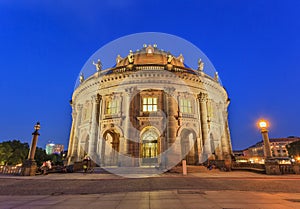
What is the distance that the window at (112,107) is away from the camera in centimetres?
2605

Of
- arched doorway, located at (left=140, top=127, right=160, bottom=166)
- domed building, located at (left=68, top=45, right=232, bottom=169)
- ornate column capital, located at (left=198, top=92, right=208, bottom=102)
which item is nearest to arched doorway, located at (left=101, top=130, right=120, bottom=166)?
domed building, located at (left=68, top=45, right=232, bottom=169)

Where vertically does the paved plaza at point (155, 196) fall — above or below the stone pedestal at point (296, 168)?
below

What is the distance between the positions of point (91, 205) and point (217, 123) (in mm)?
27218

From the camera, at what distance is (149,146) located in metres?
25.2

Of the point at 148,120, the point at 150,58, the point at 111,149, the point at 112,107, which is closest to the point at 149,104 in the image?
the point at 148,120

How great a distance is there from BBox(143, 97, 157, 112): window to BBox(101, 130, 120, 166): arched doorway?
5734 mm

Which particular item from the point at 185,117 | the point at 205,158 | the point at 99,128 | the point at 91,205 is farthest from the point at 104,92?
the point at 91,205

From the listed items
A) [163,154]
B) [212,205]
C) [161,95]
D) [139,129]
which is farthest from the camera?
[161,95]

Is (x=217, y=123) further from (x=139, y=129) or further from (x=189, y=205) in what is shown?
(x=189, y=205)

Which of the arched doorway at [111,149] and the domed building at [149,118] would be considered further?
the arched doorway at [111,149]

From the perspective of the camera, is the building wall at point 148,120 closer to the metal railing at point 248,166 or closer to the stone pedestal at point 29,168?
the metal railing at point 248,166

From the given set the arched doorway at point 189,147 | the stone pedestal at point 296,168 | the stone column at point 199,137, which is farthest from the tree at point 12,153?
the stone pedestal at point 296,168

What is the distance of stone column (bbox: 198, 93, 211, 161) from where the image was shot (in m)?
23.9

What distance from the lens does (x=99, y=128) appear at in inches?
1021
